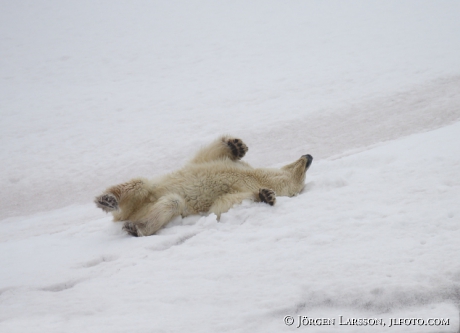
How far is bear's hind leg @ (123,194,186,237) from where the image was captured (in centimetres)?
521

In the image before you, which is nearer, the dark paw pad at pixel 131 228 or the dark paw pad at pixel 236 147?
the dark paw pad at pixel 131 228

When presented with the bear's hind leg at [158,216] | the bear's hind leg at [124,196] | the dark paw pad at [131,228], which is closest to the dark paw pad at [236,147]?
the bear's hind leg at [158,216]

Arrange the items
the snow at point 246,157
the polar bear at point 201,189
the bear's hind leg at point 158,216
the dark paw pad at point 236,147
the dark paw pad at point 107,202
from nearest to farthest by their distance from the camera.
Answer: the snow at point 246,157 → the dark paw pad at point 107,202 → the bear's hind leg at point 158,216 → the polar bear at point 201,189 → the dark paw pad at point 236,147

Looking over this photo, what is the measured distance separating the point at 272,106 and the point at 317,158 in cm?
371

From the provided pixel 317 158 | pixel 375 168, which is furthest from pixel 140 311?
pixel 317 158

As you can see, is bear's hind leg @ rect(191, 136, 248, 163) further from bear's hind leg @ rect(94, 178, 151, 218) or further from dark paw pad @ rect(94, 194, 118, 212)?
dark paw pad @ rect(94, 194, 118, 212)

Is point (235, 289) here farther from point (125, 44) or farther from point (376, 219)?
point (125, 44)

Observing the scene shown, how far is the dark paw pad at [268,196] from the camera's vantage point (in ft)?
17.7

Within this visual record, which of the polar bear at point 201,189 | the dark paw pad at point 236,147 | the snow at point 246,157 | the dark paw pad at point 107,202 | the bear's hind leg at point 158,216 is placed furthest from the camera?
the dark paw pad at point 236,147

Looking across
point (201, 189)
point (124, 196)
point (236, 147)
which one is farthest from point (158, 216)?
point (236, 147)

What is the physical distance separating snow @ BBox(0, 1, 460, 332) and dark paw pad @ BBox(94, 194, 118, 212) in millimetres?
382

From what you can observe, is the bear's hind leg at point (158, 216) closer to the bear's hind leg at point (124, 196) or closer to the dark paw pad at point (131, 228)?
the dark paw pad at point (131, 228)

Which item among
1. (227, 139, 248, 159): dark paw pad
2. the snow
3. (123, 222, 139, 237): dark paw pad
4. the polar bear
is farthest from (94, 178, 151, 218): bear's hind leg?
(227, 139, 248, 159): dark paw pad

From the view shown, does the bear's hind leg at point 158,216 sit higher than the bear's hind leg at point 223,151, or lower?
lower
